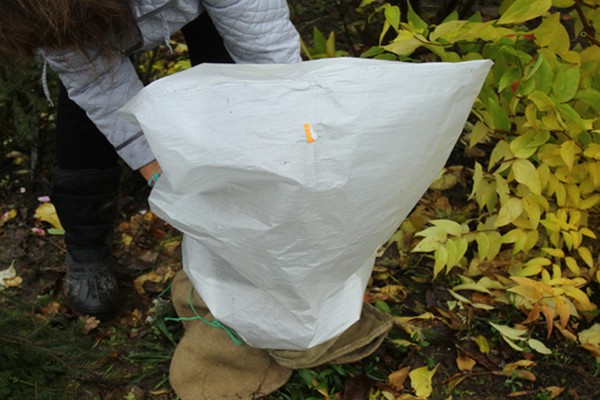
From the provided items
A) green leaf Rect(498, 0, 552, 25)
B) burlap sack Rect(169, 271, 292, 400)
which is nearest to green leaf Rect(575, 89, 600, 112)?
green leaf Rect(498, 0, 552, 25)

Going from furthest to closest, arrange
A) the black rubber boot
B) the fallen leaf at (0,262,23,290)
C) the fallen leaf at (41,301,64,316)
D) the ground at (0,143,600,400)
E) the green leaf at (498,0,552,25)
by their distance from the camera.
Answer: the fallen leaf at (0,262,23,290) → the fallen leaf at (41,301,64,316) → the black rubber boot → the ground at (0,143,600,400) → the green leaf at (498,0,552,25)

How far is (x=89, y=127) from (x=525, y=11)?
108 cm

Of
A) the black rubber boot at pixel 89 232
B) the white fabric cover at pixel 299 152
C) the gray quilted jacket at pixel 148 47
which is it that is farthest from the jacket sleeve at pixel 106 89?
the black rubber boot at pixel 89 232

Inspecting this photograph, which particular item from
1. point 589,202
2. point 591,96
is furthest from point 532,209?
point 591,96

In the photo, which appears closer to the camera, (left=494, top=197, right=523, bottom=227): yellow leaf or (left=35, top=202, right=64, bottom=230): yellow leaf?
(left=494, top=197, right=523, bottom=227): yellow leaf

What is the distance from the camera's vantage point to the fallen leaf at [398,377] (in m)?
1.70

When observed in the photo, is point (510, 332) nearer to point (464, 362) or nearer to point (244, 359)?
point (464, 362)

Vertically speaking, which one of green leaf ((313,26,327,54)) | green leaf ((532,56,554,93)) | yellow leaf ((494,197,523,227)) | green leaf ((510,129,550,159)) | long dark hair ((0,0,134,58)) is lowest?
yellow leaf ((494,197,523,227))

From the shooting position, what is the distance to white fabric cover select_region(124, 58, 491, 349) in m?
1.20

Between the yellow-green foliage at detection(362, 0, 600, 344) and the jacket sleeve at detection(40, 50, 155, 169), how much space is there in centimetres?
60

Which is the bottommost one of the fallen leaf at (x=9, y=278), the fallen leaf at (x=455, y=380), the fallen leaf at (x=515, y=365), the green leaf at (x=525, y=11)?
→ the fallen leaf at (x=515, y=365)

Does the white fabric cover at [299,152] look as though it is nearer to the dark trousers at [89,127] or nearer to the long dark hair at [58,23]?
the long dark hair at [58,23]

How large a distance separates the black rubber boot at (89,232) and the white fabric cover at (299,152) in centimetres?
52

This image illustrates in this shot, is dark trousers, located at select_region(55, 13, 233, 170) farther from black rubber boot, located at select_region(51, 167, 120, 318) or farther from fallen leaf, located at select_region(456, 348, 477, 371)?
fallen leaf, located at select_region(456, 348, 477, 371)
